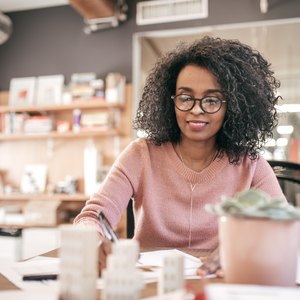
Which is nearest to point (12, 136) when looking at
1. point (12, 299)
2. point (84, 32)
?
point (84, 32)

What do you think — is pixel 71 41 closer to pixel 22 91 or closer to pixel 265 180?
pixel 22 91

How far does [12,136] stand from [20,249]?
1.19 meters

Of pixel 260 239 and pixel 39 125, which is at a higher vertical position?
pixel 39 125

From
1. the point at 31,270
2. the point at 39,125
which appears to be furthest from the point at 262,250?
the point at 39,125

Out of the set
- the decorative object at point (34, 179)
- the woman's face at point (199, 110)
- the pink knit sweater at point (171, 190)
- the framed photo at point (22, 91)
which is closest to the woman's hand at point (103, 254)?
the pink knit sweater at point (171, 190)

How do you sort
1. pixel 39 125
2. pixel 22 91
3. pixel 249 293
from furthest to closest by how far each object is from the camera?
pixel 22 91 < pixel 39 125 < pixel 249 293

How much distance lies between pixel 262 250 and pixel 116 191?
31.4 inches

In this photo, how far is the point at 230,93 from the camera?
1424mm

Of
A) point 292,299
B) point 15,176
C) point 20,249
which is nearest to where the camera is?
point 292,299

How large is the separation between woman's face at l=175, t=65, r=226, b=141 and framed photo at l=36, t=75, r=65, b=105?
9.59 feet

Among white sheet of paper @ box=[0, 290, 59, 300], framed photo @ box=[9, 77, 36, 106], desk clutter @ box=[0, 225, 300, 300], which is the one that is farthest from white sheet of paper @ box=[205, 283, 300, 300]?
framed photo @ box=[9, 77, 36, 106]

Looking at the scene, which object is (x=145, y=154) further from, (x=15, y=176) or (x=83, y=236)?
(x=15, y=176)

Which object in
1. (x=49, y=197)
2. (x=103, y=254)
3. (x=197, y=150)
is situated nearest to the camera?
(x=103, y=254)

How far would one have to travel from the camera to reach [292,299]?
553mm
